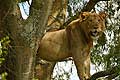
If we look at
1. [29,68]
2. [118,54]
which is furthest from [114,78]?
[29,68]

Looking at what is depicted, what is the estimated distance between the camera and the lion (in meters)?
4.60

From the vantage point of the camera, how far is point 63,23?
20.4 feet

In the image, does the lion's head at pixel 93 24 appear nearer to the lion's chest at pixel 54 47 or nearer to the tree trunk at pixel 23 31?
the lion's chest at pixel 54 47

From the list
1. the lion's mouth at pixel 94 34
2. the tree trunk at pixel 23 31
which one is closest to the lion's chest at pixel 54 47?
the lion's mouth at pixel 94 34

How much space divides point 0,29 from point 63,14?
2.54m

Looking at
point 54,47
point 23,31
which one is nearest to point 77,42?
point 54,47

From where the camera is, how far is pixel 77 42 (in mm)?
4789

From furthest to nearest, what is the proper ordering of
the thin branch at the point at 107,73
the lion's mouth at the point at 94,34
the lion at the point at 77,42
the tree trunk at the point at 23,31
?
the thin branch at the point at 107,73
the lion at the point at 77,42
the lion's mouth at the point at 94,34
the tree trunk at the point at 23,31

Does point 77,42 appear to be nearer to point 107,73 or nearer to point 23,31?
point 107,73

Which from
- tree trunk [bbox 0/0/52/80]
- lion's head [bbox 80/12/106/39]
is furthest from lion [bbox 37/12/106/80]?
tree trunk [bbox 0/0/52/80]

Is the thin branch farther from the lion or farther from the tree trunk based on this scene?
the tree trunk

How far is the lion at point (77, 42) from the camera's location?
15.1ft

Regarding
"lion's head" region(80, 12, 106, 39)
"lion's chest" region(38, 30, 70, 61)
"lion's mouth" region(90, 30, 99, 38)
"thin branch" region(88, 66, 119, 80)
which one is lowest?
"thin branch" region(88, 66, 119, 80)

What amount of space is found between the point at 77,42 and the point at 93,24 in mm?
377
